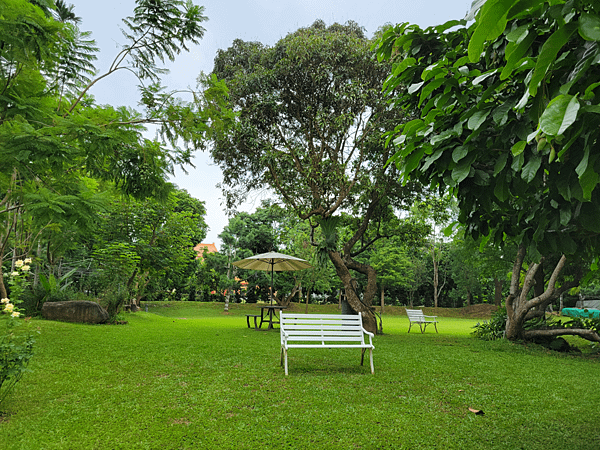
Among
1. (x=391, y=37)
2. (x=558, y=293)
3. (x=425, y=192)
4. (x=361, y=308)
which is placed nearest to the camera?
(x=391, y=37)

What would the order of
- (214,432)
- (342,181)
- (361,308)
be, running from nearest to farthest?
(214,432) → (342,181) → (361,308)

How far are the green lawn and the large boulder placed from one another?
13.2 feet

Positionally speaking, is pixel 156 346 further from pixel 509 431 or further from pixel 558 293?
pixel 558 293

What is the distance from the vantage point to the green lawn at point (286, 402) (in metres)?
3.22

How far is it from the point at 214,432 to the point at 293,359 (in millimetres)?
3489

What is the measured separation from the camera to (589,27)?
1052mm

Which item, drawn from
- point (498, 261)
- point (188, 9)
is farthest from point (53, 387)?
point (498, 261)

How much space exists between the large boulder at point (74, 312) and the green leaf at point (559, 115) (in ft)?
40.7

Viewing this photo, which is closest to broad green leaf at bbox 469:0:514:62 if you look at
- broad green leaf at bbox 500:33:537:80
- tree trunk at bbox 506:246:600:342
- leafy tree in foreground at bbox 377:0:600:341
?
leafy tree in foreground at bbox 377:0:600:341

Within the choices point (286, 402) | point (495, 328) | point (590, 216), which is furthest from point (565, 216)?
point (495, 328)

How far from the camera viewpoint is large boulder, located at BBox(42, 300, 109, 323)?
10758 mm

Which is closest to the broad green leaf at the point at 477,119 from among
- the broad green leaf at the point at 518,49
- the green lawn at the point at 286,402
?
the broad green leaf at the point at 518,49

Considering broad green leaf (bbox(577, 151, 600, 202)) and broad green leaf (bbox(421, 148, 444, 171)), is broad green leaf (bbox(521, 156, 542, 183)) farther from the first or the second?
broad green leaf (bbox(421, 148, 444, 171))

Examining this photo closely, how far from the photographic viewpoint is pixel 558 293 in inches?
390
